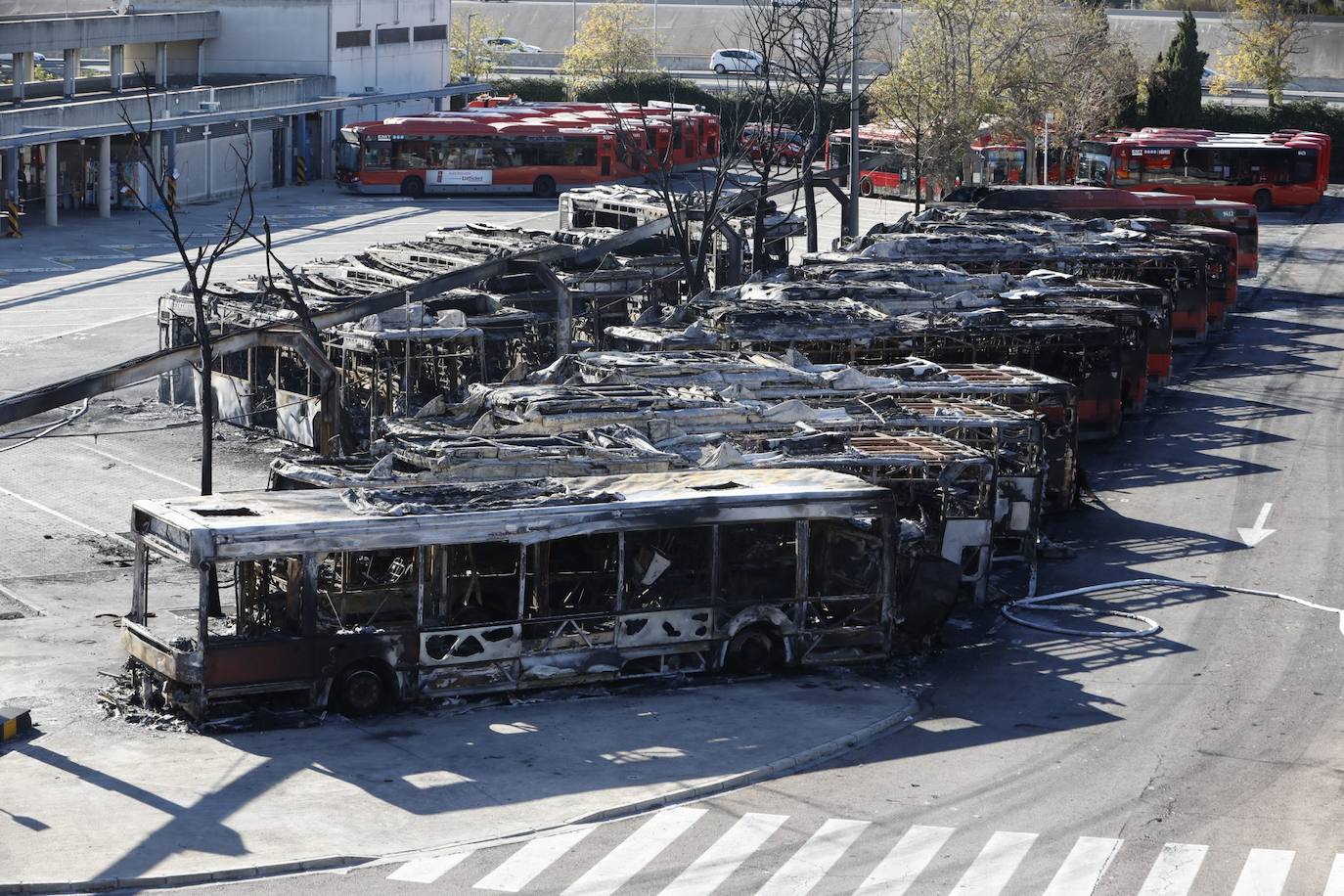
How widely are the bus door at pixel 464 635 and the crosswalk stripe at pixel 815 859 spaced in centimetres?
440

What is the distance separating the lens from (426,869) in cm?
1472

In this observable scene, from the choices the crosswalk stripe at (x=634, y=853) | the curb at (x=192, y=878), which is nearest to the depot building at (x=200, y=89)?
the crosswalk stripe at (x=634, y=853)

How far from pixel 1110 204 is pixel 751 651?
3923 centimetres

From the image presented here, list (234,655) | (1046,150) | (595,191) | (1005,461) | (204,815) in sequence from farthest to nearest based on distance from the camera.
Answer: (1046,150) < (595,191) < (1005,461) < (234,655) < (204,815)

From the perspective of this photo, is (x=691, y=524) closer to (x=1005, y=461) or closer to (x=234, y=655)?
(x=234, y=655)

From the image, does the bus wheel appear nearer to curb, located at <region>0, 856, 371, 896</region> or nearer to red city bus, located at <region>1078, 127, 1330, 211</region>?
curb, located at <region>0, 856, 371, 896</region>

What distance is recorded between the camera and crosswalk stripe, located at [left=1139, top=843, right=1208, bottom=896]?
14.6 meters

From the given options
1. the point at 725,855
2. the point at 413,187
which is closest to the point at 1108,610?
the point at 725,855

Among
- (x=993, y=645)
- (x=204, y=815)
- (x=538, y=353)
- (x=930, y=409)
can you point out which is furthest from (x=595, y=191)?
(x=204, y=815)

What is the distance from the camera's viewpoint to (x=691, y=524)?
19.4m

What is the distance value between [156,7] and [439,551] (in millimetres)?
63262

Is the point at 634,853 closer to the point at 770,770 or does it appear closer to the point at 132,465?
the point at 770,770

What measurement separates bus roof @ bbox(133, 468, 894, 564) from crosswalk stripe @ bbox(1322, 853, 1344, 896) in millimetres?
6622

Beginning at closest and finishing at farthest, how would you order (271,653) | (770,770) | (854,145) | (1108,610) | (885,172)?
1. (770,770)
2. (271,653)
3. (1108,610)
4. (854,145)
5. (885,172)
